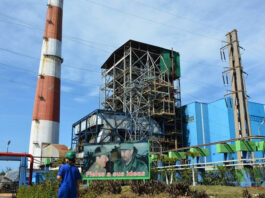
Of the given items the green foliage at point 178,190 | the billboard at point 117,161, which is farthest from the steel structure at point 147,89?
the green foliage at point 178,190

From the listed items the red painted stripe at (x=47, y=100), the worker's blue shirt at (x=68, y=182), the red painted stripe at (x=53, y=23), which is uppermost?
the red painted stripe at (x=53, y=23)

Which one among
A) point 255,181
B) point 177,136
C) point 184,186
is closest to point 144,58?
point 177,136

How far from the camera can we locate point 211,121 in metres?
43.7

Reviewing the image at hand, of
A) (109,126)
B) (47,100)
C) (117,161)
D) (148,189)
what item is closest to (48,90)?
(47,100)

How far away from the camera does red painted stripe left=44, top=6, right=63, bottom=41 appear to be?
4662cm

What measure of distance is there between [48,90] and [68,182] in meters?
39.7

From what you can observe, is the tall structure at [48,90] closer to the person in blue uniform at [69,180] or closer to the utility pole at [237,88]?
the utility pole at [237,88]

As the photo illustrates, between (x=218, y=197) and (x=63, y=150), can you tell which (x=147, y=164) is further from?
(x=63, y=150)

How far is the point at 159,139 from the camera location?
42594 mm

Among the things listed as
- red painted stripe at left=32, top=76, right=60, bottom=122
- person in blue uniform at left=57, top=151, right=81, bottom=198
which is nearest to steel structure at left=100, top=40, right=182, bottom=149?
red painted stripe at left=32, top=76, right=60, bottom=122

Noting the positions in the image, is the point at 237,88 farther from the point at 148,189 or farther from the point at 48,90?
the point at 48,90

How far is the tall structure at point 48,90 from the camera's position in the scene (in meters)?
42.5

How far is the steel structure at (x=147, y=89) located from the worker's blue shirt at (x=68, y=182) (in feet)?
111

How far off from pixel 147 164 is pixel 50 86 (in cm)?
3344
